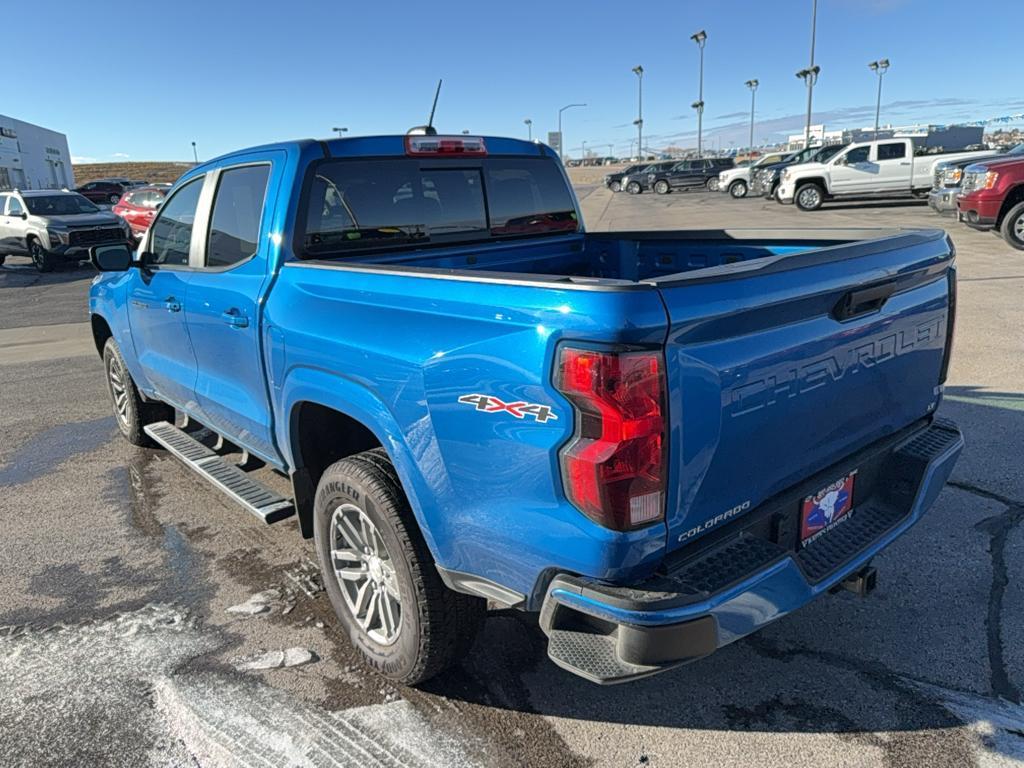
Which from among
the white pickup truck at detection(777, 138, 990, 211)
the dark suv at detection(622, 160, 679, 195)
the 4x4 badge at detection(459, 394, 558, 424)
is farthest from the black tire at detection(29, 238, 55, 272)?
the dark suv at detection(622, 160, 679, 195)

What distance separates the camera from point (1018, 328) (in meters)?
7.77

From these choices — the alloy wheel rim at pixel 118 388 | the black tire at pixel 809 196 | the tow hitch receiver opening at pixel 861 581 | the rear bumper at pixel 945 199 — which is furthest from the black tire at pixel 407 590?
the black tire at pixel 809 196

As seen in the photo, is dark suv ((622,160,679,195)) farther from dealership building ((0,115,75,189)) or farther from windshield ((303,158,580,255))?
dealership building ((0,115,75,189))

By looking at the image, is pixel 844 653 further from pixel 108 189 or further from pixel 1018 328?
pixel 108 189

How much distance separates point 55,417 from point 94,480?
1.88 metres

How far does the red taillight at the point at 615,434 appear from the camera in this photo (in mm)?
1930

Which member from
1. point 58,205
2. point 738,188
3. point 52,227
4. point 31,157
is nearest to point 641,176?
point 738,188

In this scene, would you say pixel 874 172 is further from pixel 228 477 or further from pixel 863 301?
pixel 228 477

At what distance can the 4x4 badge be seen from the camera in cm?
204

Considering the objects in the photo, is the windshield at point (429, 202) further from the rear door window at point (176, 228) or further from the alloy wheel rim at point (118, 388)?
the alloy wheel rim at point (118, 388)

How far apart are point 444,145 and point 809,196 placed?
74.9ft

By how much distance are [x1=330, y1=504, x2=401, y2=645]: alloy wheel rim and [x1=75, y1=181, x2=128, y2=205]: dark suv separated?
154ft

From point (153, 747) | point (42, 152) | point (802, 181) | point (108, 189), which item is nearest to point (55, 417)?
point (153, 747)

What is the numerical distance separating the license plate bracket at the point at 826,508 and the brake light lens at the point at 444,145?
2.37 metres
